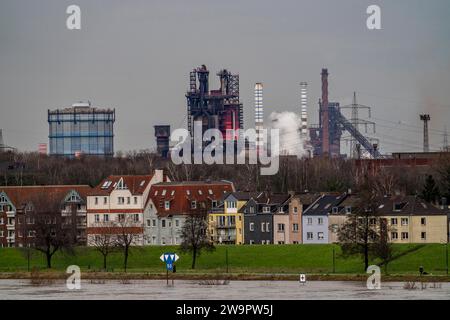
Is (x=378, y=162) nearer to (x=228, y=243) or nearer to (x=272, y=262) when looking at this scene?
(x=228, y=243)

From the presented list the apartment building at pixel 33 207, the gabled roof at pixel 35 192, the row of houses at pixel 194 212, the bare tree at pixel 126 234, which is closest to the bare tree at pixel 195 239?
the row of houses at pixel 194 212

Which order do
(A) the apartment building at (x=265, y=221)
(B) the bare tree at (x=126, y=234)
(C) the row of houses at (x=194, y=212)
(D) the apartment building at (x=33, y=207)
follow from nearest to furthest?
(B) the bare tree at (x=126, y=234) → (C) the row of houses at (x=194, y=212) → (A) the apartment building at (x=265, y=221) → (D) the apartment building at (x=33, y=207)

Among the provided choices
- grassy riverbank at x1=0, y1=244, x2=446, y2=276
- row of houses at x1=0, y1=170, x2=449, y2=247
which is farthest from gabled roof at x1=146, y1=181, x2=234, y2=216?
grassy riverbank at x1=0, y1=244, x2=446, y2=276

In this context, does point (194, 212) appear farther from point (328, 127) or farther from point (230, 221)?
point (328, 127)

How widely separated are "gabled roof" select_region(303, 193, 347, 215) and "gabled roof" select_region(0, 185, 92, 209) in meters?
12.2

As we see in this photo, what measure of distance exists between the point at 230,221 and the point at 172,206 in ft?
10.7

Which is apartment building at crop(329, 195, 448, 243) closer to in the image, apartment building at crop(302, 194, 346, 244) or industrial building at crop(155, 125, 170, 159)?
apartment building at crop(302, 194, 346, 244)

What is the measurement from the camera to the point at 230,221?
Result: 69500 millimetres

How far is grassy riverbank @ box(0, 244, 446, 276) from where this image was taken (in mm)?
55344

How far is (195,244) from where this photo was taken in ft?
192

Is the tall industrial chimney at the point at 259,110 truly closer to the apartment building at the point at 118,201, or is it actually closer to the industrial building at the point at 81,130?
the industrial building at the point at 81,130

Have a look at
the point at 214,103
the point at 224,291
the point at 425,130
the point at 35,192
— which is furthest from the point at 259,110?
the point at 224,291

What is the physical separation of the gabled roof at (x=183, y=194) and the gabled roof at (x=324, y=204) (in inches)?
207

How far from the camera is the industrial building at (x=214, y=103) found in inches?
5408
